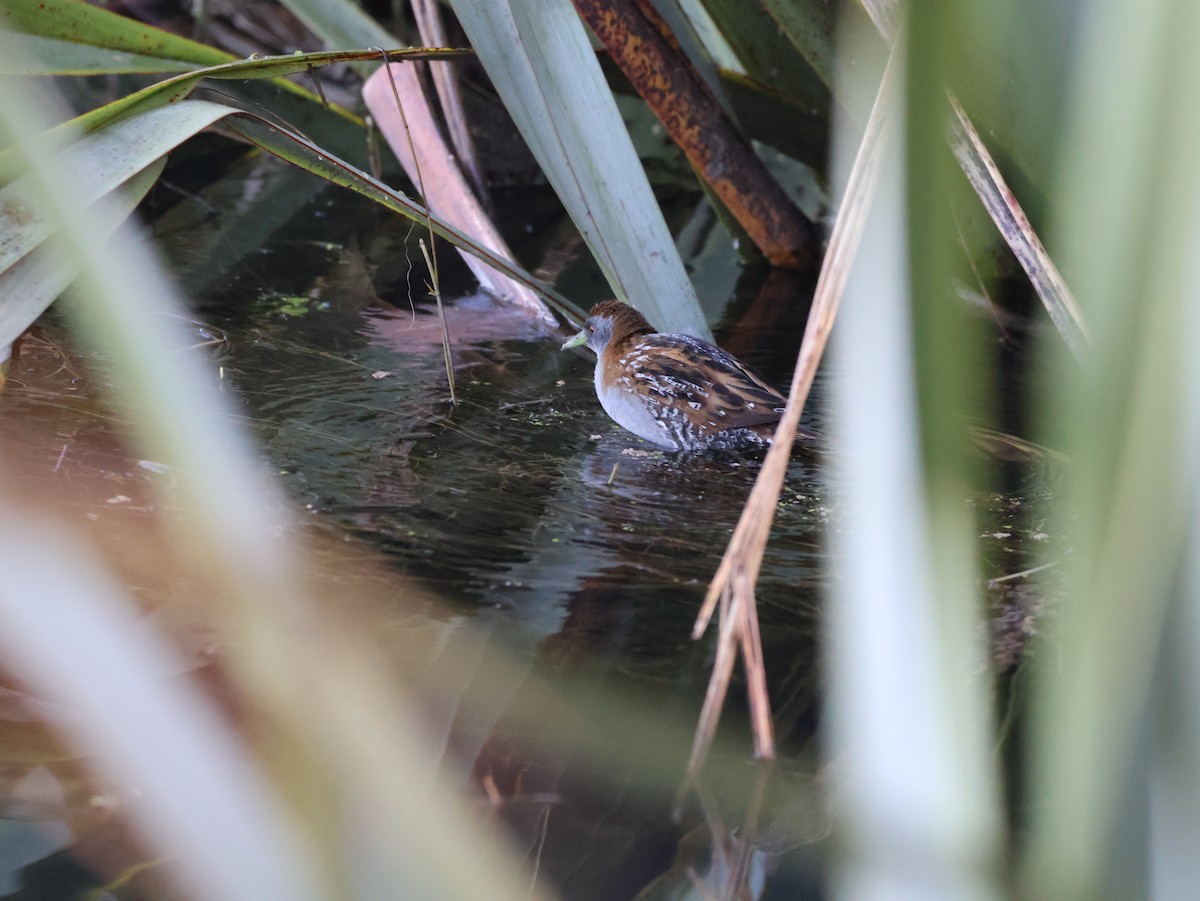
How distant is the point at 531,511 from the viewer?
9.19ft

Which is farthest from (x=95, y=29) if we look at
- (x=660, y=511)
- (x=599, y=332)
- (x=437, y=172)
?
(x=660, y=511)

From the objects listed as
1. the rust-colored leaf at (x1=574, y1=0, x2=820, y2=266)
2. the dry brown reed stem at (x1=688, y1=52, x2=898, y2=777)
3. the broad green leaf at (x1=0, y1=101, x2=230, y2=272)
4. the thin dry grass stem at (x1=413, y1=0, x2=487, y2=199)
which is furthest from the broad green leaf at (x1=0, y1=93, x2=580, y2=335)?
the thin dry grass stem at (x1=413, y1=0, x2=487, y2=199)

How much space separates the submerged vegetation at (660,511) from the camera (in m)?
0.60

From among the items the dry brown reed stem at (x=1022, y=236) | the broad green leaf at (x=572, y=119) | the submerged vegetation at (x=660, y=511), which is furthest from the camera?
the broad green leaf at (x=572, y=119)

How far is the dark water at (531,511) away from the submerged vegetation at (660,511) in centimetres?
2

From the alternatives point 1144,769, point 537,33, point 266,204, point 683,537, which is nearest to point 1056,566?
point 683,537

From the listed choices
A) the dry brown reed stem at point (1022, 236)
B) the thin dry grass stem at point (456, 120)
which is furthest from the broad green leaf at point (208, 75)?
the thin dry grass stem at point (456, 120)

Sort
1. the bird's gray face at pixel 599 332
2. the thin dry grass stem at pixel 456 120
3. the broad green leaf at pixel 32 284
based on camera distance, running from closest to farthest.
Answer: the broad green leaf at pixel 32 284
the bird's gray face at pixel 599 332
the thin dry grass stem at pixel 456 120

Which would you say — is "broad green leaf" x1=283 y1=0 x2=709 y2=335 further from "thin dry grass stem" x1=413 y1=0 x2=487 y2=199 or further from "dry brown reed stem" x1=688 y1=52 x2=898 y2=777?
Answer: "dry brown reed stem" x1=688 y1=52 x2=898 y2=777

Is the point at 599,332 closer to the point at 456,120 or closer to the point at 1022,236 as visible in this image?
the point at 456,120

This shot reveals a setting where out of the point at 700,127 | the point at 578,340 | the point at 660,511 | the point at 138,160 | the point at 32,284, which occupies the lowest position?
the point at 660,511

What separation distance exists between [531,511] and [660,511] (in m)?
0.35

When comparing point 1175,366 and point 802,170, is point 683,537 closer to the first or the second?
point 1175,366

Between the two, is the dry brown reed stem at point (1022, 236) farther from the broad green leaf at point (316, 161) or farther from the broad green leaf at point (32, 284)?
the broad green leaf at point (32, 284)
